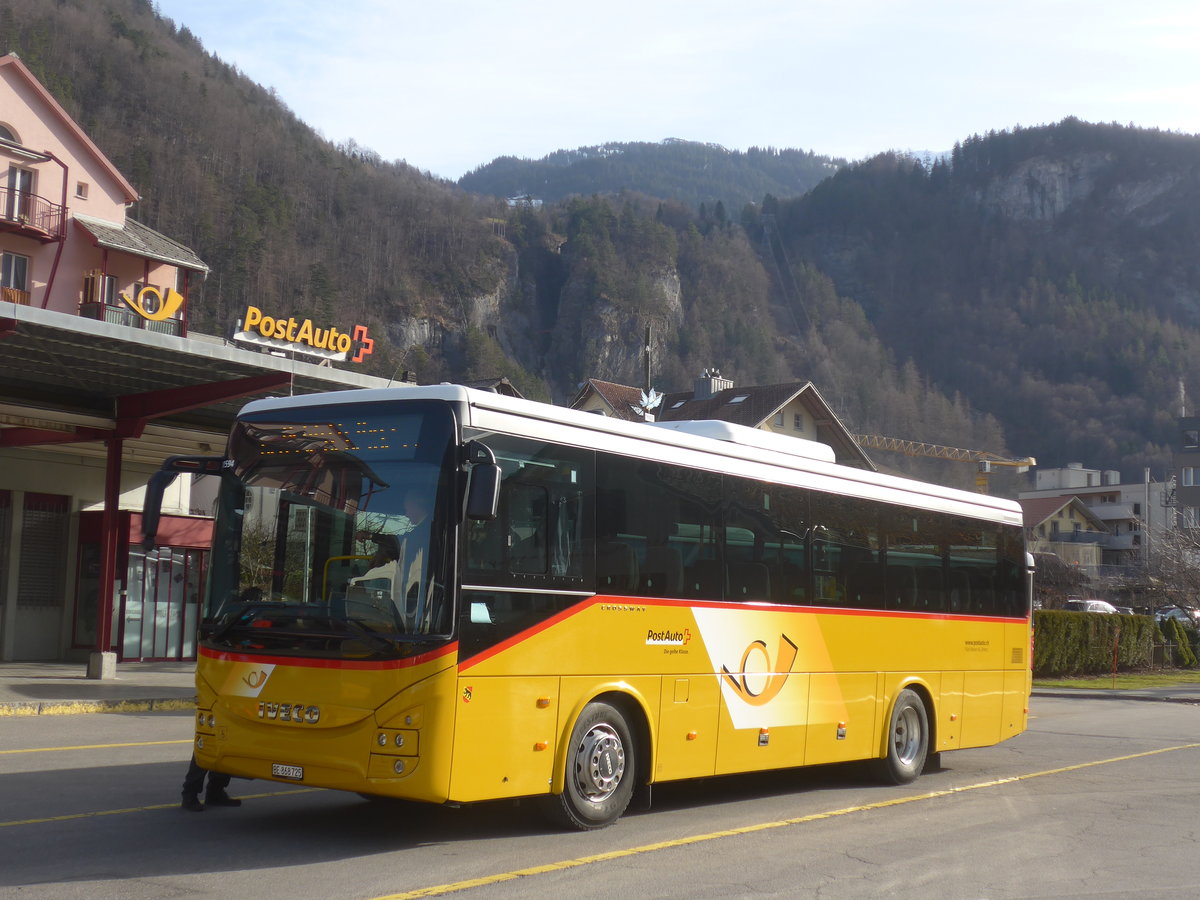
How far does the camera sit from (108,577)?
2338 centimetres

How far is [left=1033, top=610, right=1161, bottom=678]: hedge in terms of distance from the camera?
116 feet

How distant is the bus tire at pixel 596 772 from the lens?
8828 millimetres

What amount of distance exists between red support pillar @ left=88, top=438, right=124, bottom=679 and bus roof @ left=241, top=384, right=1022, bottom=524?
14.9m

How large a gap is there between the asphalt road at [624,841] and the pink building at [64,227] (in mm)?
29693

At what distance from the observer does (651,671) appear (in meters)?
9.54

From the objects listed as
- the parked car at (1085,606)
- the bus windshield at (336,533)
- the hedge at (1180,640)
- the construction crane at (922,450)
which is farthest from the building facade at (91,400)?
the construction crane at (922,450)

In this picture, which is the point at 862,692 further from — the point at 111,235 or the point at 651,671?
the point at 111,235

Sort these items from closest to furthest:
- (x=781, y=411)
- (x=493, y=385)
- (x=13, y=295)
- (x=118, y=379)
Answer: (x=493, y=385) → (x=118, y=379) → (x=13, y=295) → (x=781, y=411)

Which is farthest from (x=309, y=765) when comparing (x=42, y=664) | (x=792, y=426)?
(x=792, y=426)

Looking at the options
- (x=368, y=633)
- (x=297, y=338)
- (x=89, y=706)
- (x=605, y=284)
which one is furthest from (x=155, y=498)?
(x=605, y=284)

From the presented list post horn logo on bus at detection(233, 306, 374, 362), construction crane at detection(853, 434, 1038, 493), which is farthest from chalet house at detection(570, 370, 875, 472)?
construction crane at detection(853, 434, 1038, 493)

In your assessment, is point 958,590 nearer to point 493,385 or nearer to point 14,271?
point 493,385

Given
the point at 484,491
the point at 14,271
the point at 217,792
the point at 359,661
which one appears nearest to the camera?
the point at 484,491

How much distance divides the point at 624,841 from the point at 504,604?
185cm
